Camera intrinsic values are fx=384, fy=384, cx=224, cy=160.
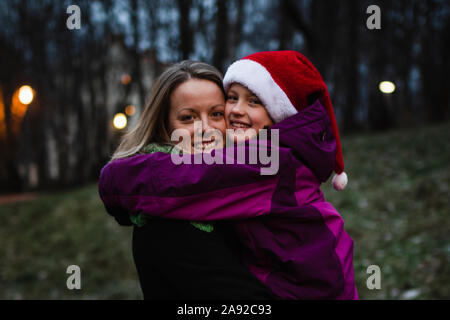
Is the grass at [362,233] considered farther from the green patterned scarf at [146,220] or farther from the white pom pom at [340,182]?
the green patterned scarf at [146,220]

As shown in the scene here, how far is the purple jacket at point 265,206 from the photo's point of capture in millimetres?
1515

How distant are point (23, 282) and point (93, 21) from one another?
45.7 feet

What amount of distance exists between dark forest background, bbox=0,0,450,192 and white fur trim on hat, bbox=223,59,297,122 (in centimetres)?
1105

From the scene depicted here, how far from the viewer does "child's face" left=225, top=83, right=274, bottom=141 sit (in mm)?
1905

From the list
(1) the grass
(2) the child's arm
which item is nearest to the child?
(2) the child's arm

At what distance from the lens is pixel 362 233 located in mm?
6723

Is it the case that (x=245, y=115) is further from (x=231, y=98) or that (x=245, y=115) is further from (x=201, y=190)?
(x=201, y=190)

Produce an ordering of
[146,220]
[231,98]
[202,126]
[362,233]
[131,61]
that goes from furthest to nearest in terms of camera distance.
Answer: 1. [131,61]
2. [362,233]
3. [231,98]
4. [202,126]
5. [146,220]

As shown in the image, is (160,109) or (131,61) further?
(131,61)

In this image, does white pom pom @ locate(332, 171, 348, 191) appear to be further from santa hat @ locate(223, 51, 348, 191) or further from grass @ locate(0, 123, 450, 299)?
grass @ locate(0, 123, 450, 299)

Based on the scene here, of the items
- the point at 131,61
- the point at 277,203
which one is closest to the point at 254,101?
the point at 277,203

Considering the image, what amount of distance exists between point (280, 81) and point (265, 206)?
701 mm

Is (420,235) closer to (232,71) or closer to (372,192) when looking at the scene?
(372,192)

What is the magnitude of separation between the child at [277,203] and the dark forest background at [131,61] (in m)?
11.4
